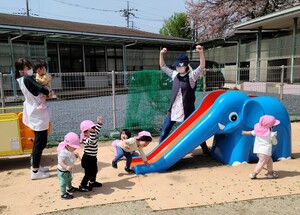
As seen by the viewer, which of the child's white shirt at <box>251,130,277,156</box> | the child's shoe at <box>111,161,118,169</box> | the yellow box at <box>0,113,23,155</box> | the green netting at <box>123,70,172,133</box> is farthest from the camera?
the green netting at <box>123,70,172,133</box>

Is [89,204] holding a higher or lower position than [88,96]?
lower

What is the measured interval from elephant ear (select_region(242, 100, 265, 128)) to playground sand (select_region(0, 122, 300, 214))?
2.24 feet

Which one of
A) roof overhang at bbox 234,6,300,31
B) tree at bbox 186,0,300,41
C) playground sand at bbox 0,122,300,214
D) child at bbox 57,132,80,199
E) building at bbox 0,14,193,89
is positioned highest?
tree at bbox 186,0,300,41

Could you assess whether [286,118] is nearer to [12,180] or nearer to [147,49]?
[12,180]

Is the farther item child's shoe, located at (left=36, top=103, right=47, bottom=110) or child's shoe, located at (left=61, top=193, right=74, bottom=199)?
child's shoe, located at (left=36, top=103, right=47, bottom=110)

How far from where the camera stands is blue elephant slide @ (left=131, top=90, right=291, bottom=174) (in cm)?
448

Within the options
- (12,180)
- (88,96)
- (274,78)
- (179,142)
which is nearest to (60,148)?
(12,180)

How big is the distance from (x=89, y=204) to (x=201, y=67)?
2615 mm

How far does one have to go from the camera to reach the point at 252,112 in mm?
4605

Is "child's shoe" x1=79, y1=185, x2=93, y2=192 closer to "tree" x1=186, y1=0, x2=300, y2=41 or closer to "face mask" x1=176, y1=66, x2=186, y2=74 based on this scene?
"face mask" x1=176, y1=66, x2=186, y2=74

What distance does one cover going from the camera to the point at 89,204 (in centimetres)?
344

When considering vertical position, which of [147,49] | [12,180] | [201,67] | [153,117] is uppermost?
[147,49]

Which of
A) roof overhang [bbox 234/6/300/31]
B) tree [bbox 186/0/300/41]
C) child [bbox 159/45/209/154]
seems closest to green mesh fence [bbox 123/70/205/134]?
child [bbox 159/45/209/154]

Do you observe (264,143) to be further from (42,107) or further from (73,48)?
(73,48)
